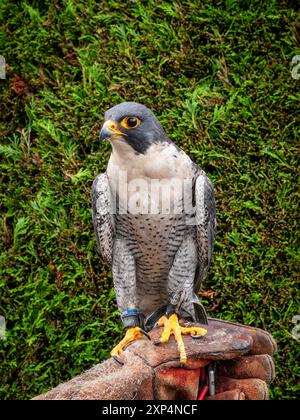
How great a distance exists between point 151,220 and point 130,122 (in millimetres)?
416

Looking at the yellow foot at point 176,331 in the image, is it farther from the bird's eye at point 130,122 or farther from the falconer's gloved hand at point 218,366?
the bird's eye at point 130,122

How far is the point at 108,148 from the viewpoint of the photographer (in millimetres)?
3145

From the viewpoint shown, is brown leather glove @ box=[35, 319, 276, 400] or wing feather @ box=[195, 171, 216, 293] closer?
brown leather glove @ box=[35, 319, 276, 400]

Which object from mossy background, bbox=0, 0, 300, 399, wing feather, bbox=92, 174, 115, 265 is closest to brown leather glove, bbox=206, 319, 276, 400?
wing feather, bbox=92, 174, 115, 265

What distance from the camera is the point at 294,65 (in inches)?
117

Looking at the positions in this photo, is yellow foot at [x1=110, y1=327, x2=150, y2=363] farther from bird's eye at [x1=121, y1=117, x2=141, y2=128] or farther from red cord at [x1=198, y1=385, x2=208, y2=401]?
bird's eye at [x1=121, y1=117, x2=141, y2=128]

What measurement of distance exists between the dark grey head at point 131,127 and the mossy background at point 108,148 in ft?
2.43

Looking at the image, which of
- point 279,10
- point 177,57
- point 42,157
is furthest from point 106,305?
point 279,10

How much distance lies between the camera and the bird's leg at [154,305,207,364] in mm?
2189

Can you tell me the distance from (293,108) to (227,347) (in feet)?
4.55

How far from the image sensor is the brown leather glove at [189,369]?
197 cm

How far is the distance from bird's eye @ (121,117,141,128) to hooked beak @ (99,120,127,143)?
34 mm

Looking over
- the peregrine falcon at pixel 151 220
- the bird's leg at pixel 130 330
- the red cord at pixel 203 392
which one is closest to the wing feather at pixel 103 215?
the peregrine falcon at pixel 151 220

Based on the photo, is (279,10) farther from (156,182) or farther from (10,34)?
(10,34)
